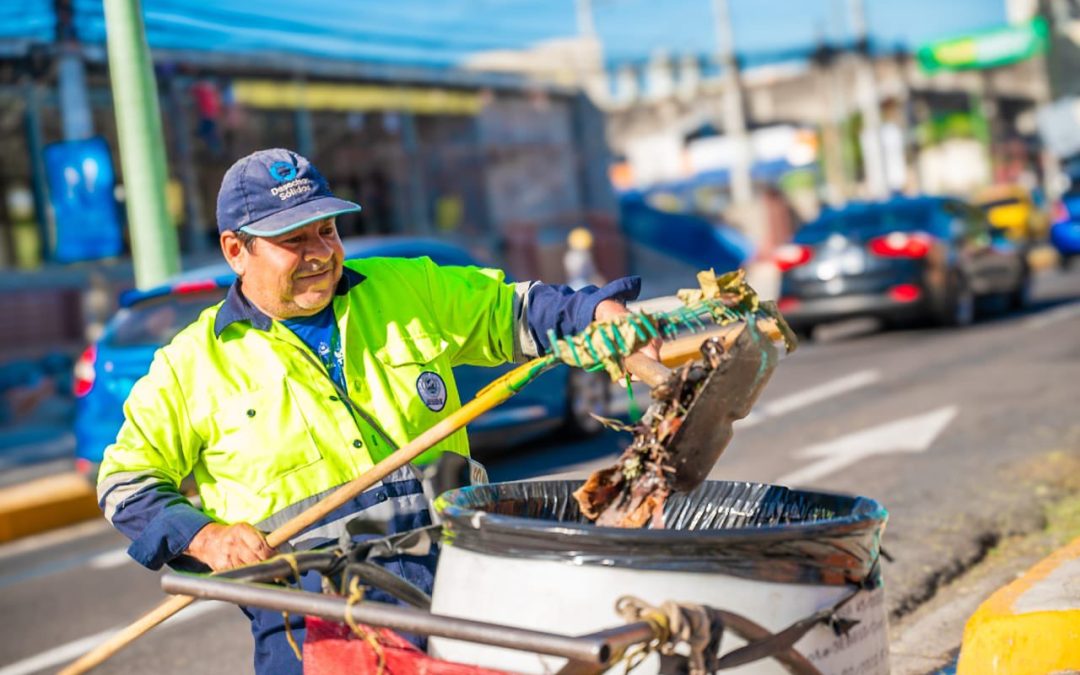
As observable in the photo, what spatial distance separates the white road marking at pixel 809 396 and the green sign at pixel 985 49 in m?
41.1

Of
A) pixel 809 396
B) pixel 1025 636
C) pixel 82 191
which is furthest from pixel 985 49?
pixel 1025 636

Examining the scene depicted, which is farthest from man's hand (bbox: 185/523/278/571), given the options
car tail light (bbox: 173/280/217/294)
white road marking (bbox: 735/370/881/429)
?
white road marking (bbox: 735/370/881/429)

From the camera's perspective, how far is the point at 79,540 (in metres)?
9.06

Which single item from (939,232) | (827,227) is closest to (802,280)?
(827,227)

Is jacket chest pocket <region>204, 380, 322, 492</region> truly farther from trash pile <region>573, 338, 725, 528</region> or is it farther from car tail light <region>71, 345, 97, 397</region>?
car tail light <region>71, 345, 97, 397</region>

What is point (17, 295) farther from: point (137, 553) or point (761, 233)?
point (761, 233)

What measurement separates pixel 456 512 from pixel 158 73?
17777 millimetres

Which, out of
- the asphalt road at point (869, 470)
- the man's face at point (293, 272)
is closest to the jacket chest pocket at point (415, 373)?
the man's face at point (293, 272)

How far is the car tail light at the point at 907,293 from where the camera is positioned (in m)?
15.1

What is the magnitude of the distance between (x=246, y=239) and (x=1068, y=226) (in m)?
25.2

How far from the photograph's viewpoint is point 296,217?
289cm

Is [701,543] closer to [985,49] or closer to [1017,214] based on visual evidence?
[1017,214]

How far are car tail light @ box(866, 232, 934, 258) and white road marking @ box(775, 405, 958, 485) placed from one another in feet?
18.3

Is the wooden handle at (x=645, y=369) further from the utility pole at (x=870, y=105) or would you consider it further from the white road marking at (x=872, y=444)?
the utility pole at (x=870, y=105)
